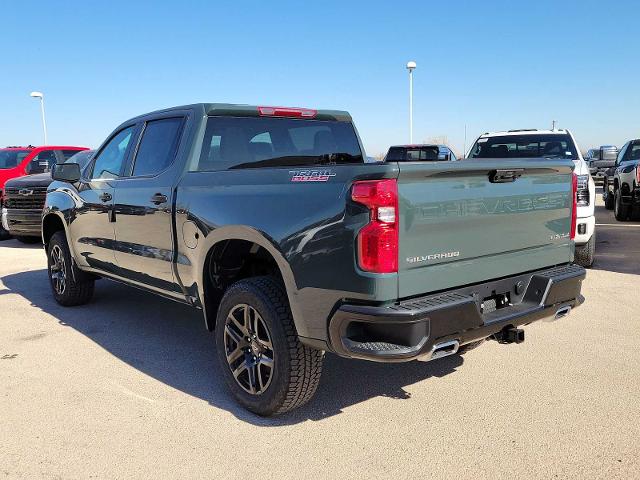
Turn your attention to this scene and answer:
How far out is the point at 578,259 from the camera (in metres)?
7.61

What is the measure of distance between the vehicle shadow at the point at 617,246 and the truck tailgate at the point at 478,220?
4.47 metres

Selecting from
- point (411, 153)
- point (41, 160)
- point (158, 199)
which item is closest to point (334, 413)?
point (158, 199)

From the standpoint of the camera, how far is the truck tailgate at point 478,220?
9.49 feet

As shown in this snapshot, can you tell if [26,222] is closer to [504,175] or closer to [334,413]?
[334,413]

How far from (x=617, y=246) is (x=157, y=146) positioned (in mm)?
7819

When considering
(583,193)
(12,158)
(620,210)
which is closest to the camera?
(583,193)

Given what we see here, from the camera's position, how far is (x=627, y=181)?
1193 centimetres

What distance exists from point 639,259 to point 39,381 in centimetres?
766

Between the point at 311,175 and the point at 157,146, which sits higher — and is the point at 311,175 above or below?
below

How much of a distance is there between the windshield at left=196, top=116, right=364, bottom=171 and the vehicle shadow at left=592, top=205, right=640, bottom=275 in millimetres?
4525

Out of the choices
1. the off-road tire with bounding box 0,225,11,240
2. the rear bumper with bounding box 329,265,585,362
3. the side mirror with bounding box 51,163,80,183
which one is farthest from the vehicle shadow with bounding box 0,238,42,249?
the rear bumper with bounding box 329,265,585,362

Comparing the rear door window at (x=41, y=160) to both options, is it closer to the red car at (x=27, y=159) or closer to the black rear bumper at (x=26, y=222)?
the red car at (x=27, y=159)

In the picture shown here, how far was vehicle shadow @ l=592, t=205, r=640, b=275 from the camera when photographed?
7.85m

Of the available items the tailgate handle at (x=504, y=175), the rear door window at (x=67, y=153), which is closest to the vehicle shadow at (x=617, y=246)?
the tailgate handle at (x=504, y=175)
